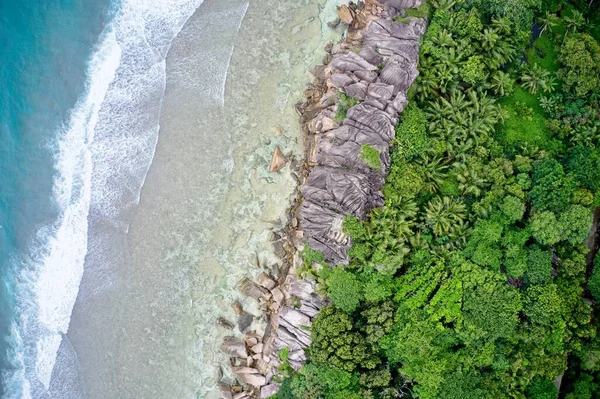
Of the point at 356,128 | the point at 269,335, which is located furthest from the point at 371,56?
the point at 269,335

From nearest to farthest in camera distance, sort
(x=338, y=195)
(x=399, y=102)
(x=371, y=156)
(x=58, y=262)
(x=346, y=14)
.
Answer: (x=371, y=156), (x=338, y=195), (x=399, y=102), (x=58, y=262), (x=346, y=14)

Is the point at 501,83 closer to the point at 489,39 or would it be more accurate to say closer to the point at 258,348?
the point at 489,39

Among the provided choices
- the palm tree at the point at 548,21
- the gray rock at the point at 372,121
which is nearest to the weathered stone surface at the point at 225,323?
the gray rock at the point at 372,121

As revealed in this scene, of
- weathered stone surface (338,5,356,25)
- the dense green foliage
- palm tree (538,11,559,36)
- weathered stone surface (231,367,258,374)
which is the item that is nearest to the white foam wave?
weathered stone surface (231,367,258,374)

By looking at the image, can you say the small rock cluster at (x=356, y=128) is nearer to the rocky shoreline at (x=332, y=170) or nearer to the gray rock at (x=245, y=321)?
the rocky shoreline at (x=332, y=170)

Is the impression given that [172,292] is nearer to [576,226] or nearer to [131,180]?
[131,180]

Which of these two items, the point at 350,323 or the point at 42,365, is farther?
the point at 42,365

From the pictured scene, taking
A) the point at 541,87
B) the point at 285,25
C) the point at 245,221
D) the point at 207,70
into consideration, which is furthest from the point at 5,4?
the point at 541,87
